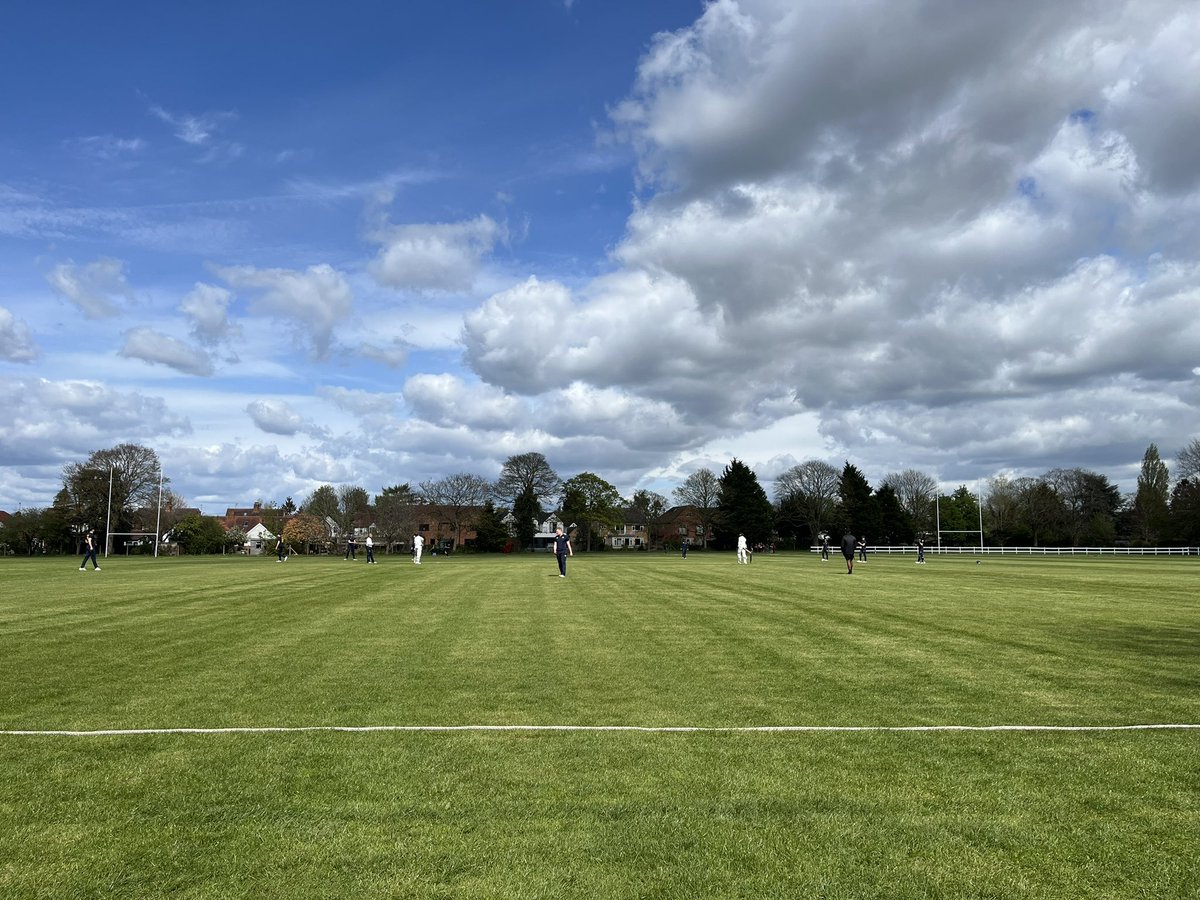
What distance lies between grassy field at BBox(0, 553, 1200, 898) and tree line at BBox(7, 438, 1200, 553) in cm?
8694

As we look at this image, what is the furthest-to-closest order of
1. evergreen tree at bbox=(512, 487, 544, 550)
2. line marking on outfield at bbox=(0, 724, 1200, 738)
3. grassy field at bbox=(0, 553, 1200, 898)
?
1. evergreen tree at bbox=(512, 487, 544, 550)
2. line marking on outfield at bbox=(0, 724, 1200, 738)
3. grassy field at bbox=(0, 553, 1200, 898)

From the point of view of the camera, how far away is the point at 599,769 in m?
6.18

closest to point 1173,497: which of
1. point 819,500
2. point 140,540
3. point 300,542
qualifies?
point 819,500

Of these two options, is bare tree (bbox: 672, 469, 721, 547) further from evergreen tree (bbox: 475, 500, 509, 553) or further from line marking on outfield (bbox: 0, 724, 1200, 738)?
A: line marking on outfield (bbox: 0, 724, 1200, 738)

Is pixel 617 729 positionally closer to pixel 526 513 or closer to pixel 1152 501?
pixel 526 513

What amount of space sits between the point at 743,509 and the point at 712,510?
680cm

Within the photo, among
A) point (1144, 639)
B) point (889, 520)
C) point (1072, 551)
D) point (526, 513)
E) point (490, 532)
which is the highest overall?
point (526, 513)

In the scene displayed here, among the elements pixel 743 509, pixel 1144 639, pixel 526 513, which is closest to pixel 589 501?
pixel 526 513

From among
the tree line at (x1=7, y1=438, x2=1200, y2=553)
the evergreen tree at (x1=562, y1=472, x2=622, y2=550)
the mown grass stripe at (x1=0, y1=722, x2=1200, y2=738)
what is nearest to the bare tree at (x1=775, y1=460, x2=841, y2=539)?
the tree line at (x1=7, y1=438, x2=1200, y2=553)

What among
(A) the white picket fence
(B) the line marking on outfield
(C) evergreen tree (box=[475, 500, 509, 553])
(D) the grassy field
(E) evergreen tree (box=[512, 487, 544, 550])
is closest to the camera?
Answer: (D) the grassy field

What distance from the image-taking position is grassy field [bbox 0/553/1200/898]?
4.36 meters

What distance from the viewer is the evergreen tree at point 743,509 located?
111875 millimetres

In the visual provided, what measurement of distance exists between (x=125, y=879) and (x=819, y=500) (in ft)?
388

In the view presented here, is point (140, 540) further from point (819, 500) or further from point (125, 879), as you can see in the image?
point (125, 879)
